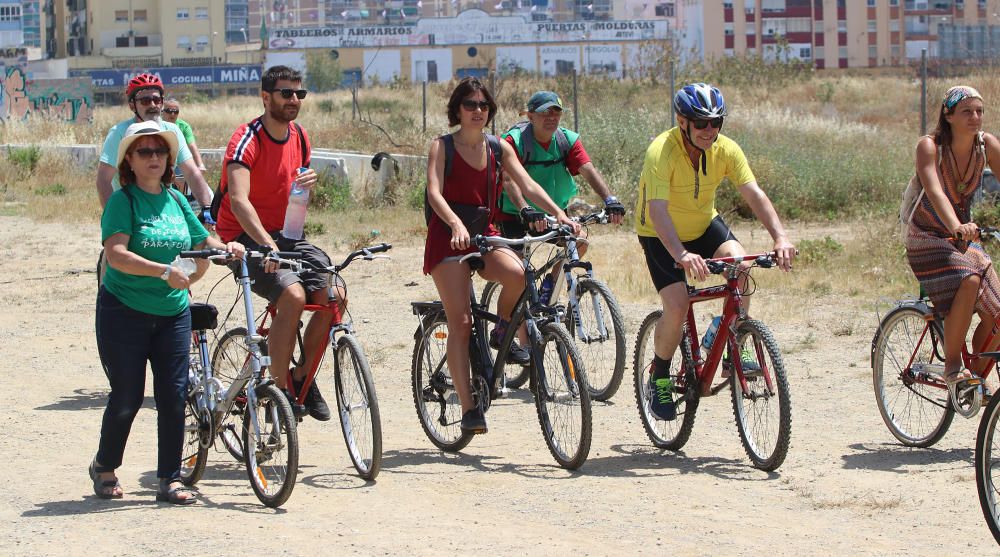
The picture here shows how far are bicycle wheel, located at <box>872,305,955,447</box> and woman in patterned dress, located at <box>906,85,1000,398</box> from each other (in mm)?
198

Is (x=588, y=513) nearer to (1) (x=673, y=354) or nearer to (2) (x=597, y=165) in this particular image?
(1) (x=673, y=354)

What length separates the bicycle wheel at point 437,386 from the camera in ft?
24.4

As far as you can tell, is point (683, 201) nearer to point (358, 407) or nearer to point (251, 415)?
point (358, 407)

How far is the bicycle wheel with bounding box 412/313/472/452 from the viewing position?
745 cm

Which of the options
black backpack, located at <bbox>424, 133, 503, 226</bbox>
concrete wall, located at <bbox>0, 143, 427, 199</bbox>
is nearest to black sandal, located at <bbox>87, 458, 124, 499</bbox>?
black backpack, located at <bbox>424, 133, 503, 226</bbox>

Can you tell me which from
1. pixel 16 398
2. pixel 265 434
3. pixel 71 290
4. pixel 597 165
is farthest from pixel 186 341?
pixel 597 165

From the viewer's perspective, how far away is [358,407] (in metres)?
6.64

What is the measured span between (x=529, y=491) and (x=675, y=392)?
107 cm

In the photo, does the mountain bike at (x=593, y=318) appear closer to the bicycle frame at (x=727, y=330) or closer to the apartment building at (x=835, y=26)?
the bicycle frame at (x=727, y=330)

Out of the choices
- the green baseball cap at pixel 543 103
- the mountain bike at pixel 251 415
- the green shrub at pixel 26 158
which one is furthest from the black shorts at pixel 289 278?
the green shrub at pixel 26 158

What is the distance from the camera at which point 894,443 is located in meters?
7.33

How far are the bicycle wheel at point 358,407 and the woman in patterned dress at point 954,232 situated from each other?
2.72 metres

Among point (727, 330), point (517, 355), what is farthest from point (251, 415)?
point (727, 330)

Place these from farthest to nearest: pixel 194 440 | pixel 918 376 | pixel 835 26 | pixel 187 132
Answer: pixel 835 26 < pixel 187 132 < pixel 918 376 < pixel 194 440
